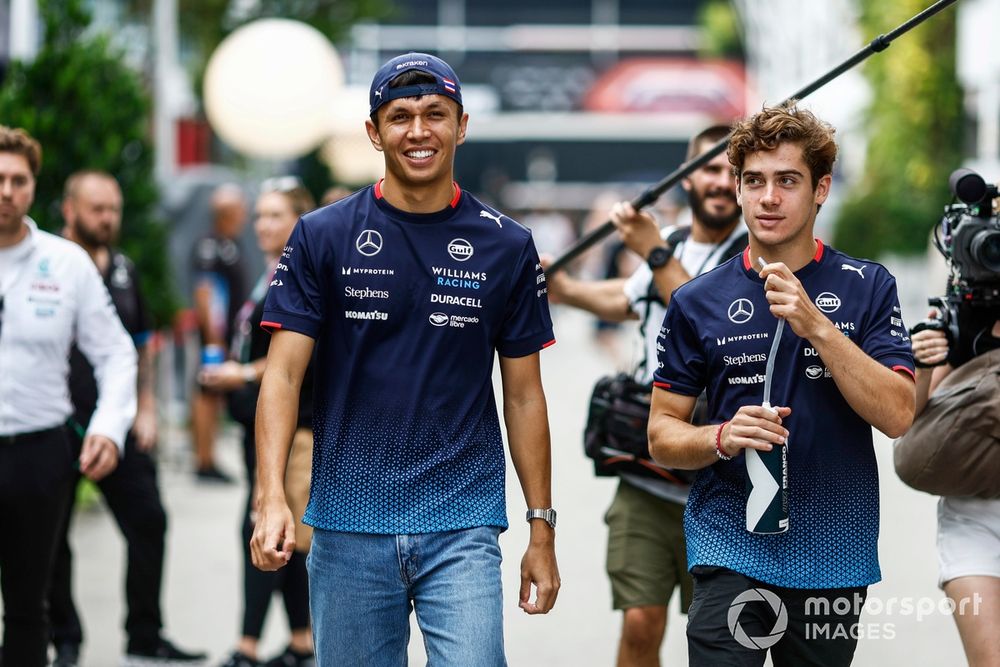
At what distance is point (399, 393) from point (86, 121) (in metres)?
6.92

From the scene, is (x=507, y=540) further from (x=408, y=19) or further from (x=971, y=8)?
(x=408, y=19)

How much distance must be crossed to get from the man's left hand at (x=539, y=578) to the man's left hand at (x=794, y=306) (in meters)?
0.89

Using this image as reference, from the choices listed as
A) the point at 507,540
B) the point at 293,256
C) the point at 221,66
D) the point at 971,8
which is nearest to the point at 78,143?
the point at 221,66

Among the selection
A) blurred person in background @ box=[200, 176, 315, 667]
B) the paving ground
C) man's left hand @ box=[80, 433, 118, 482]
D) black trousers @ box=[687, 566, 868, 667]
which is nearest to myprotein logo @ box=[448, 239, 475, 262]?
black trousers @ box=[687, 566, 868, 667]

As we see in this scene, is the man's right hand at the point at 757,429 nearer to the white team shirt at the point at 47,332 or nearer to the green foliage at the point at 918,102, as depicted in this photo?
the white team shirt at the point at 47,332

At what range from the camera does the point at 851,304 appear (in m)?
3.79

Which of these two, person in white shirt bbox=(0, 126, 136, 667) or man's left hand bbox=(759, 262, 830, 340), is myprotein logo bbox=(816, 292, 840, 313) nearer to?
man's left hand bbox=(759, 262, 830, 340)

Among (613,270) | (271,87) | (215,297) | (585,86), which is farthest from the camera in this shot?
(585,86)

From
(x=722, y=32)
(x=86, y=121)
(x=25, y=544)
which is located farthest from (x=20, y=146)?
(x=722, y=32)

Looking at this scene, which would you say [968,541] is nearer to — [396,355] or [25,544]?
[396,355]

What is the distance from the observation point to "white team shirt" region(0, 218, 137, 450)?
529 cm

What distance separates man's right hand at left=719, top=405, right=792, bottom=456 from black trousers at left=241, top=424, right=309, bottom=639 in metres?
3.07

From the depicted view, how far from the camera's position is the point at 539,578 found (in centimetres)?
397

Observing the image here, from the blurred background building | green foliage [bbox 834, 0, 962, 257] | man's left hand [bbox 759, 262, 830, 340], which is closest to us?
man's left hand [bbox 759, 262, 830, 340]
